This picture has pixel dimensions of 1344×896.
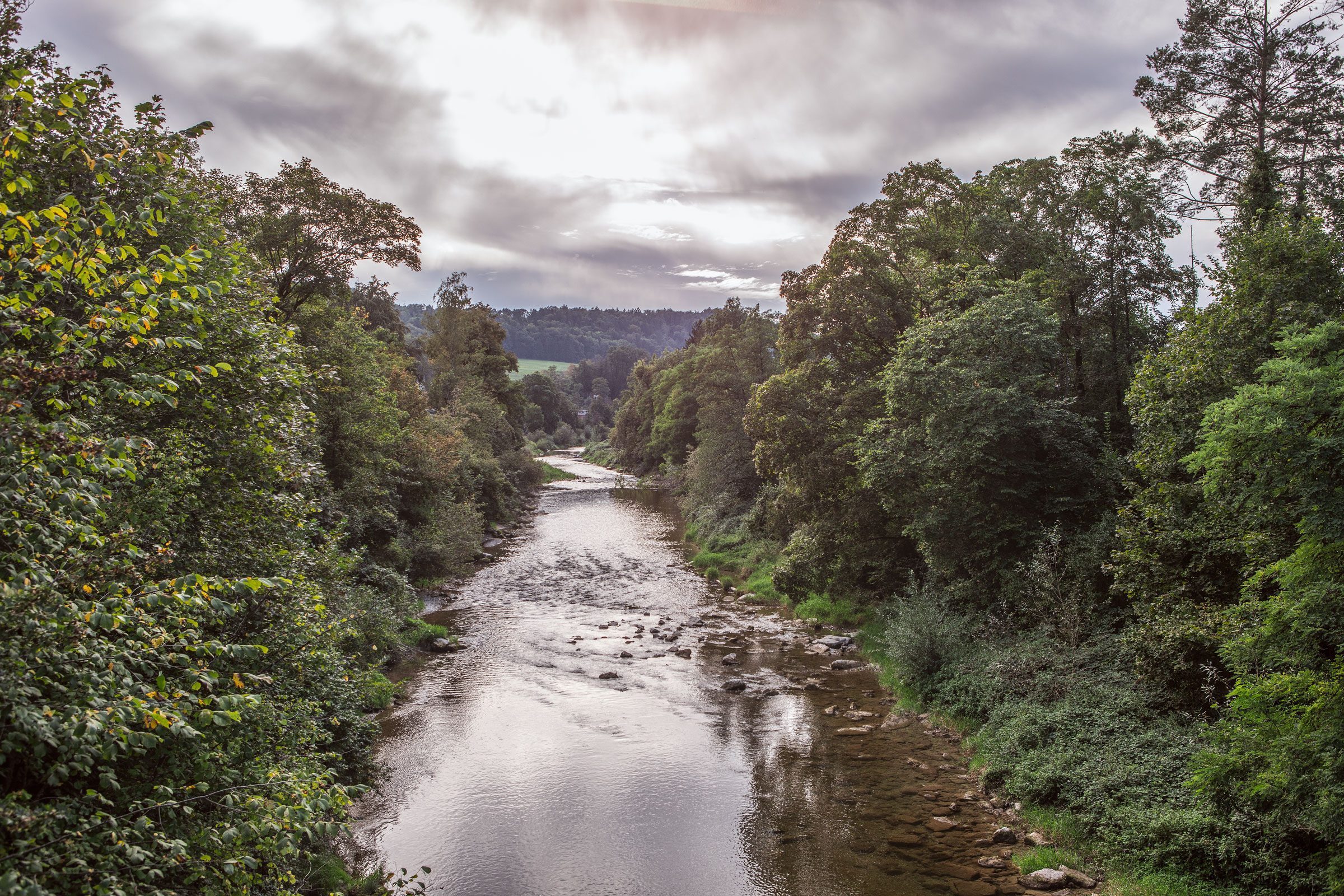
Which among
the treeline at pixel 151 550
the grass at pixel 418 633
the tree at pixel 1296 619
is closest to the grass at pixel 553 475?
the grass at pixel 418 633

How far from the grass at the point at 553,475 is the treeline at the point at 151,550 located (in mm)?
59501

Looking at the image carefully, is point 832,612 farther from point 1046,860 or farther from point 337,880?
point 337,880

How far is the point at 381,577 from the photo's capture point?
24.0 meters

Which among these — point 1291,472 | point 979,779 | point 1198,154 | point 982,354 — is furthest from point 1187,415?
point 1198,154

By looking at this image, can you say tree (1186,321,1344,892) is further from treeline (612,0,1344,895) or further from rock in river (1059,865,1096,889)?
rock in river (1059,865,1096,889)

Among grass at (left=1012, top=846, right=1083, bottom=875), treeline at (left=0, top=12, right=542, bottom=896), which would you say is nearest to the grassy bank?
grass at (left=1012, top=846, right=1083, bottom=875)

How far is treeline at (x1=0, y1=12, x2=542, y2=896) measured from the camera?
521cm

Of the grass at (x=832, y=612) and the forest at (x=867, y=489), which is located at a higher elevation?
the forest at (x=867, y=489)

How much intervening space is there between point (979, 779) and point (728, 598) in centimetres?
1719

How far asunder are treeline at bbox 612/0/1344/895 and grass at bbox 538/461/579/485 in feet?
149

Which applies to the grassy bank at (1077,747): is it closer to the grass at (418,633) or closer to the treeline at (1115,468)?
the treeline at (1115,468)

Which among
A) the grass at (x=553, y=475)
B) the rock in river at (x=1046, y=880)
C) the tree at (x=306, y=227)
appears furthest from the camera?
the grass at (x=553, y=475)

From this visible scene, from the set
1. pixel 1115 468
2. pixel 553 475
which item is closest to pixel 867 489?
pixel 1115 468

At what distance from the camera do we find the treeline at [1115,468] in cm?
968
